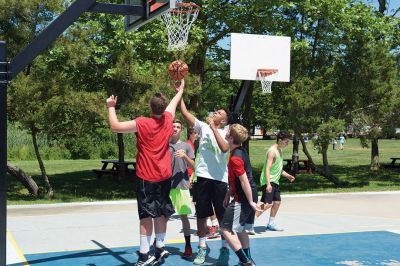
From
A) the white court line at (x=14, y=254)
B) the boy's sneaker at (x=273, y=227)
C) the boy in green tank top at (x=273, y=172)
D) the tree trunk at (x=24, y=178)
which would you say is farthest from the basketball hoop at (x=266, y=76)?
the tree trunk at (x=24, y=178)

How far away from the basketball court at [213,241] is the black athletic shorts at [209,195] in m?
0.66

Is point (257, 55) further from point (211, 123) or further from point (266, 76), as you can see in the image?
point (211, 123)

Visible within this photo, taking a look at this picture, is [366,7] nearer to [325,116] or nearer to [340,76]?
[340,76]

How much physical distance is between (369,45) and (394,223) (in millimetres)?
9987

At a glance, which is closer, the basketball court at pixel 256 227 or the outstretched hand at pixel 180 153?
the basketball court at pixel 256 227

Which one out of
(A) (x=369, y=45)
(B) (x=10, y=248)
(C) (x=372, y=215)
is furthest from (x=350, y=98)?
(B) (x=10, y=248)

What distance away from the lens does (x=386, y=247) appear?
7.25 meters

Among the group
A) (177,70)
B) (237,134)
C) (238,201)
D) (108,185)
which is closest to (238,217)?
(238,201)

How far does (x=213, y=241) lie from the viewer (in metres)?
7.61

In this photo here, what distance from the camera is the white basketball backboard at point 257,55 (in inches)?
475

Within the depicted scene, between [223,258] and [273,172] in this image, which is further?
[273,172]

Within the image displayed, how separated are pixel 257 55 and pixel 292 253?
21.0 feet

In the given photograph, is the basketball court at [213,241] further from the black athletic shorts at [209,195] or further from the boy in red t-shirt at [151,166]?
the boy in red t-shirt at [151,166]

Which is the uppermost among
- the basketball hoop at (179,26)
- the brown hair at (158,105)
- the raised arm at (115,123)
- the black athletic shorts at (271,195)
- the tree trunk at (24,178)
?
the basketball hoop at (179,26)
